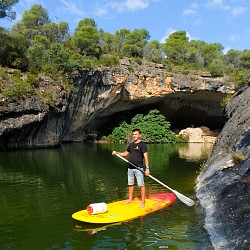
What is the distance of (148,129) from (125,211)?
93.9 ft

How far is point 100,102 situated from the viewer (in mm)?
Answer: 33781

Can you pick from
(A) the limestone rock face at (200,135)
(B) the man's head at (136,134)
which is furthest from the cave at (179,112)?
(B) the man's head at (136,134)

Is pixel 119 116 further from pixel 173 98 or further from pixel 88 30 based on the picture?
pixel 88 30

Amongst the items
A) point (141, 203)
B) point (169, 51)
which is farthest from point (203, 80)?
point (141, 203)

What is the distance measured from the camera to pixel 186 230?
6.83 meters

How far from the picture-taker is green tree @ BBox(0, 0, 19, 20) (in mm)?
28406

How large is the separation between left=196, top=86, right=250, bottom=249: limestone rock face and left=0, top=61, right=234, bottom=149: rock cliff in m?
17.3

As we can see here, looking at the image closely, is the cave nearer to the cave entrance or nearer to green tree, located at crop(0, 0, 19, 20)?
the cave entrance

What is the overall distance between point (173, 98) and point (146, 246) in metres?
33.3

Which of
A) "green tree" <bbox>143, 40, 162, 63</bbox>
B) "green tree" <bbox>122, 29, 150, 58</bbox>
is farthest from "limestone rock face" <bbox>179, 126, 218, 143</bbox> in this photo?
"green tree" <bbox>122, 29, 150, 58</bbox>

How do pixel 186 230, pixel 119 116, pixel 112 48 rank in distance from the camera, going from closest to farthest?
pixel 186 230 < pixel 119 116 < pixel 112 48

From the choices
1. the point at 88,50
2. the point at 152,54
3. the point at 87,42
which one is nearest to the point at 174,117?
the point at 152,54

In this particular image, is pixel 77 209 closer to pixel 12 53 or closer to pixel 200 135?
pixel 12 53

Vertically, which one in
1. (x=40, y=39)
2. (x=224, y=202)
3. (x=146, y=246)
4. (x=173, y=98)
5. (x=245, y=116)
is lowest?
(x=146, y=246)
